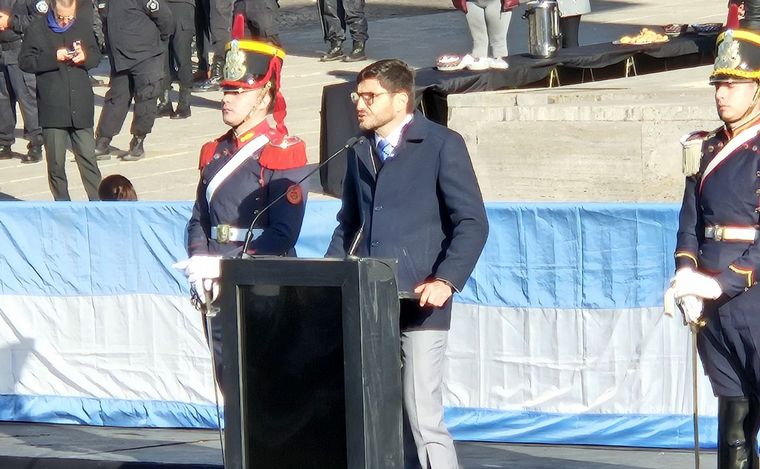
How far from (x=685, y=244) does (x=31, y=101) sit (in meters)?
9.27

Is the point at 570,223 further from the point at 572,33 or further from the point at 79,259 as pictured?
the point at 572,33

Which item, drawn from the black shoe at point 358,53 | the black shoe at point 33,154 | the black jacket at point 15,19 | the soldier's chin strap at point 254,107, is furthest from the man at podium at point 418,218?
the black shoe at point 358,53

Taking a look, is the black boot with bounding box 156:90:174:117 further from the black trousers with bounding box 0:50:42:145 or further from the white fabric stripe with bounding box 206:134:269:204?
the white fabric stripe with bounding box 206:134:269:204

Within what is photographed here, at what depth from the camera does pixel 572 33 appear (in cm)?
1515

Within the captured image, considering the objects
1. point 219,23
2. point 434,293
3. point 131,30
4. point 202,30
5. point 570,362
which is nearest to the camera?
point 434,293

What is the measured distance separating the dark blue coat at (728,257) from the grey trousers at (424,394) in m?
0.98

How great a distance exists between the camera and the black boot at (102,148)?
45.3 ft

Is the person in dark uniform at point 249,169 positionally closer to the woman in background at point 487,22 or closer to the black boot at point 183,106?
the woman in background at point 487,22

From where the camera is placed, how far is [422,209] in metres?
5.55

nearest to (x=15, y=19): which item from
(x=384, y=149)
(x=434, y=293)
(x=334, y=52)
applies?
(x=334, y=52)

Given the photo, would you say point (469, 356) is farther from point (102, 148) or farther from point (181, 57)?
point (181, 57)

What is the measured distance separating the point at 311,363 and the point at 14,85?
9562 mm

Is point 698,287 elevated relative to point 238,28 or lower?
lower

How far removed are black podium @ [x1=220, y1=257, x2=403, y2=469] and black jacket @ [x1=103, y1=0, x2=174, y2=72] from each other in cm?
886
